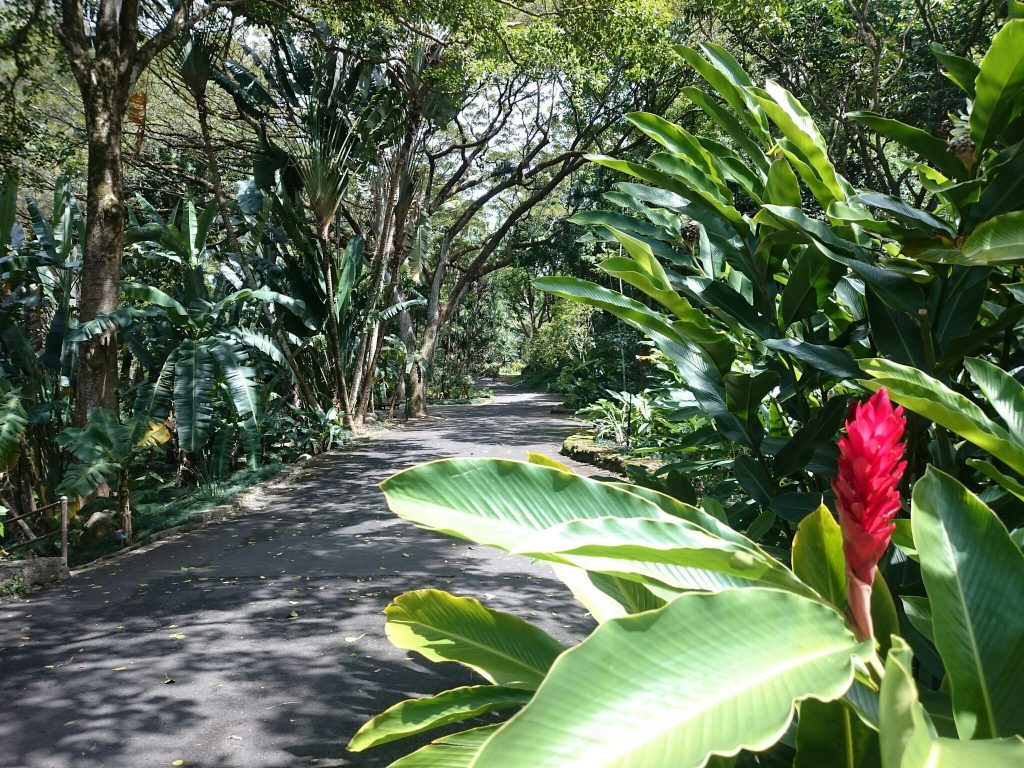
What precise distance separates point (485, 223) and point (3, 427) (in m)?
28.0

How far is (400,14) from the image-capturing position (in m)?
10.0

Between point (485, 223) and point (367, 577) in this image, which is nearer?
point (367, 577)

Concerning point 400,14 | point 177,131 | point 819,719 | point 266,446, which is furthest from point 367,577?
point 177,131

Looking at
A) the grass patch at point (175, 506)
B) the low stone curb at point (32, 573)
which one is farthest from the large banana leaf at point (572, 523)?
the grass patch at point (175, 506)

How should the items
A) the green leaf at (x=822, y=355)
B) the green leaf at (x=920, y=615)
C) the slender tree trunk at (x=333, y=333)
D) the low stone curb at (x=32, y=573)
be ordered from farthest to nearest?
1. the slender tree trunk at (x=333, y=333)
2. the low stone curb at (x=32, y=573)
3. the green leaf at (x=822, y=355)
4. the green leaf at (x=920, y=615)

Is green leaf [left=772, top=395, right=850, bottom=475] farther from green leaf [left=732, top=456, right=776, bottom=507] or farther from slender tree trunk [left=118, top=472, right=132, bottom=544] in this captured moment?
slender tree trunk [left=118, top=472, right=132, bottom=544]

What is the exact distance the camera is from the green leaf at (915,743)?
2.06ft

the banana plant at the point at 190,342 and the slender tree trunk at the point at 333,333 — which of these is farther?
the slender tree trunk at the point at 333,333

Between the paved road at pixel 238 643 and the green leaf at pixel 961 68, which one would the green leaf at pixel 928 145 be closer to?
the green leaf at pixel 961 68

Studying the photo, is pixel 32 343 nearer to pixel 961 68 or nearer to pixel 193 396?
pixel 193 396

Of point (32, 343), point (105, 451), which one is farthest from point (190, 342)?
point (32, 343)

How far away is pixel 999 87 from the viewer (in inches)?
59.6

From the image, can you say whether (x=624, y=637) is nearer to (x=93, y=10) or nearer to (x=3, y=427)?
(x=3, y=427)

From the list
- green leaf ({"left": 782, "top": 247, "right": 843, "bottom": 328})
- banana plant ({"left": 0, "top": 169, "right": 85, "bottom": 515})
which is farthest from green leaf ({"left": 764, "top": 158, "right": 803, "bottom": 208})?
banana plant ({"left": 0, "top": 169, "right": 85, "bottom": 515})
